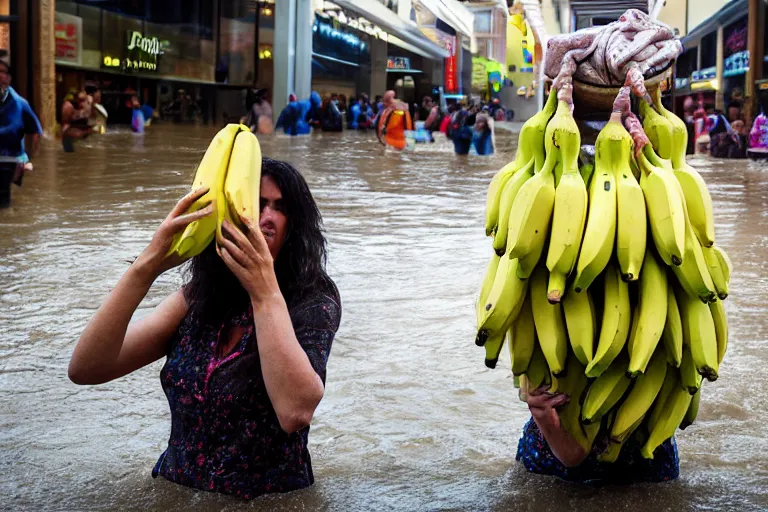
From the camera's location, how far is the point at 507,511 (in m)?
3.05

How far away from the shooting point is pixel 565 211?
263 centimetres

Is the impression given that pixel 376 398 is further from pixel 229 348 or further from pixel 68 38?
pixel 68 38

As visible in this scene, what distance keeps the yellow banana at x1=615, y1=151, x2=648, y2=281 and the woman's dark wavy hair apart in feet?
2.50

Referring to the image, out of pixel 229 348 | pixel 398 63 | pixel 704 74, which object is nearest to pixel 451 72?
pixel 398 63

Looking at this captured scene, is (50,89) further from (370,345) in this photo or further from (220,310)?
(220,310)

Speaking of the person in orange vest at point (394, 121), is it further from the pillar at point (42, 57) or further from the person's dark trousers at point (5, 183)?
the person's dark trousers at point (5, 183)

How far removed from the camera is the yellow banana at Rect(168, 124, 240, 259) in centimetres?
238

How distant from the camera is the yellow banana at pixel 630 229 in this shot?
2.61 meters

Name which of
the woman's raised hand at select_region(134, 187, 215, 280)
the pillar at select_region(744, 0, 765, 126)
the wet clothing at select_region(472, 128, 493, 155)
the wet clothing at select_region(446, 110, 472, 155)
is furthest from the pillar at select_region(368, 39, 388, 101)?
the woman's raised hand at select_region(134, 187, 215, 280)

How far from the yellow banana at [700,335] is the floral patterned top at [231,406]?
35.6 inches

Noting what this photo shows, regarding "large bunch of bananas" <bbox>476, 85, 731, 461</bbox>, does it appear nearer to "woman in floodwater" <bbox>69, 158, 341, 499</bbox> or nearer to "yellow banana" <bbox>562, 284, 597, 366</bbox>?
"yellow banana" <bbox>562, 284, 597, 366</bbox>

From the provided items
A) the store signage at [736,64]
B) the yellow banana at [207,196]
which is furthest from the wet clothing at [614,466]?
the store signage at [736,64]

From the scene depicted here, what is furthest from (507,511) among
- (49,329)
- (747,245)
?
(747,245)

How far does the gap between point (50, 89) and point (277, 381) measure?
20.8 meters
